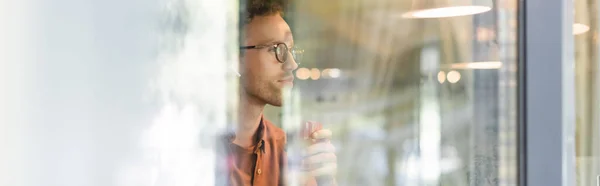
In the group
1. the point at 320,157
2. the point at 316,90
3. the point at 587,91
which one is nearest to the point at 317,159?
the point at 320,157

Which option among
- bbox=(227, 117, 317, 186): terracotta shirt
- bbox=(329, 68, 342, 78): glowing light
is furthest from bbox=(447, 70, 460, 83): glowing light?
bbox=(227, 117, 317, 186): terracotta shirt

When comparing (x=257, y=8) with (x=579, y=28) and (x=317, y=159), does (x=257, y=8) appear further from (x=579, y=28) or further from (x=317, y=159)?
(x=579, y=28)

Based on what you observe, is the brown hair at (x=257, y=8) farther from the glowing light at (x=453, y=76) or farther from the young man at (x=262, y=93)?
the glowing light at (x=453, y=76)

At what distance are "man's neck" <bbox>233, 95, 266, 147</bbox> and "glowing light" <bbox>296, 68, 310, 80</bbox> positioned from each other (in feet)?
0.24

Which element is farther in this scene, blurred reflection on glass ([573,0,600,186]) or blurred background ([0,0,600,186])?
blurred reflection on glass ([573,0,600,186])

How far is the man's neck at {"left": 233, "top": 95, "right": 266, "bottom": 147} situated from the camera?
2.66 ft

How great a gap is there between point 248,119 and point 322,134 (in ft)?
0.40

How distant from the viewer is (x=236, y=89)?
31.8 inches

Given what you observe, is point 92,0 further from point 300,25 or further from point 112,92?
point 300,25

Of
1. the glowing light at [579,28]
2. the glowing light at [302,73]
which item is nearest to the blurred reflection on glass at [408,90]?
the glowing light at [302,73]

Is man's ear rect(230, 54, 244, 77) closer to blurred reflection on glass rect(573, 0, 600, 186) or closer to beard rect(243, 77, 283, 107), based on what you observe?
beard rect(243, 77, 283, 107)

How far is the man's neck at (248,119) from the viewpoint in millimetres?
812

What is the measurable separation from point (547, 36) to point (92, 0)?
2.19 ft

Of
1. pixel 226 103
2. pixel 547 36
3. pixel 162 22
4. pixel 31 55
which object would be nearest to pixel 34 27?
pixel 31 55
